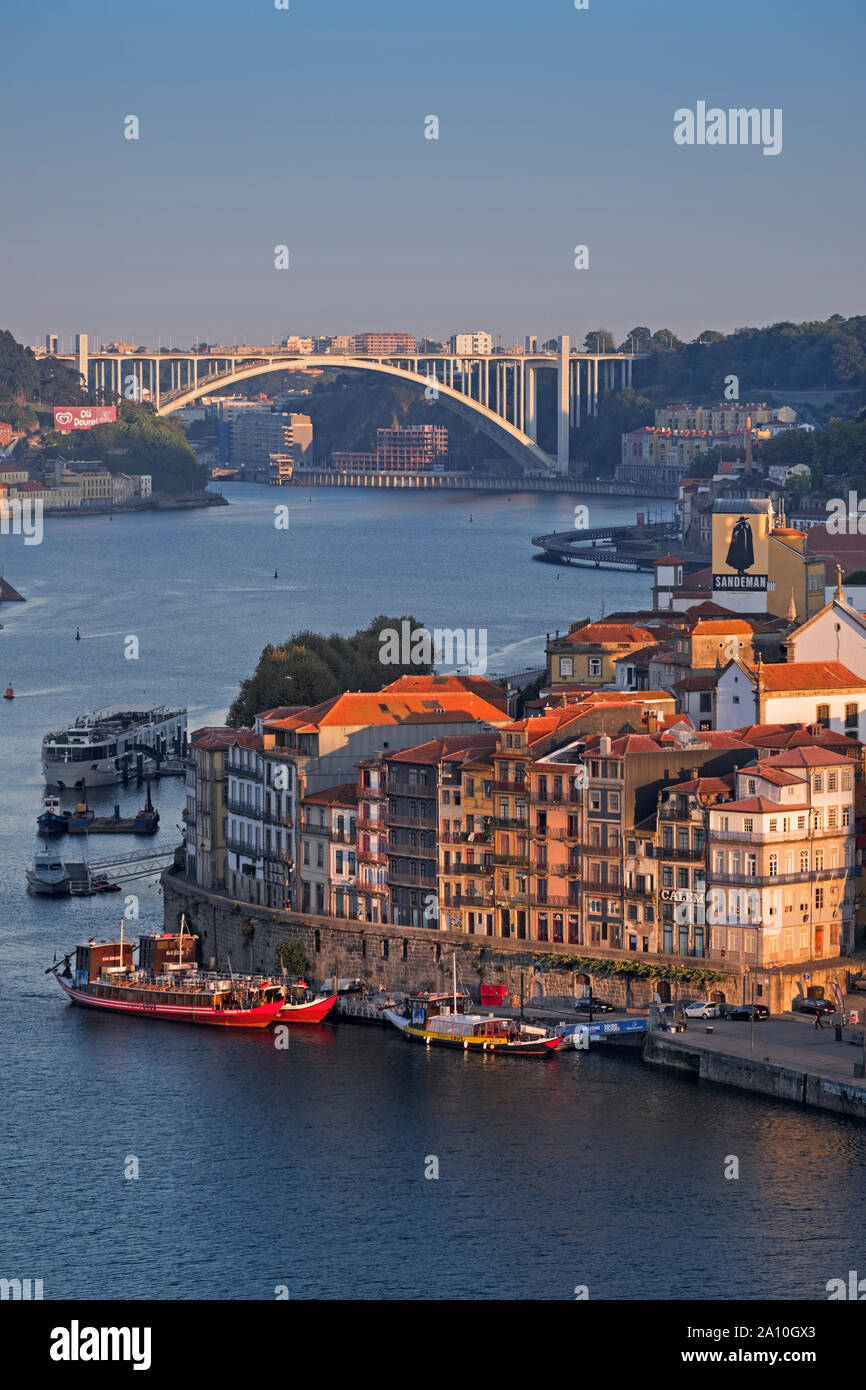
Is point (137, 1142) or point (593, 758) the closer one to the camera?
point (137, 1142)

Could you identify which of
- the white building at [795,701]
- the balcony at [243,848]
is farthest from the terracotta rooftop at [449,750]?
the white building at [795,701]

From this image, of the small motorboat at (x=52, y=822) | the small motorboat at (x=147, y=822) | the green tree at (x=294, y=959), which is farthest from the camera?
the small motorboat at (x=147, y=822)

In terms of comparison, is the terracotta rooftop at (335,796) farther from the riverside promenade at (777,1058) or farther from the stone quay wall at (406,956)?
the riverside promenade at (777,1058)

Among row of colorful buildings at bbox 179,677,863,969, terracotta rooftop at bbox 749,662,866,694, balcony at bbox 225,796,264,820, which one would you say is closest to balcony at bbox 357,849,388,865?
row of colorful buildings at bbox 179,677,863,969

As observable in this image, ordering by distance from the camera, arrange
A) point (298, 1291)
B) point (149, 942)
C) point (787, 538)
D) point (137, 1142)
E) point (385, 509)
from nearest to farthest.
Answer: point (298, 1291), point (137, 1142), point (149, 942), point (787, 538), point (385, 509)

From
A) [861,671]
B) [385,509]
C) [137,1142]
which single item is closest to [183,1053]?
[137,1142]
